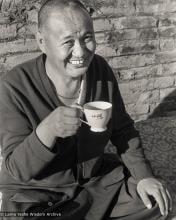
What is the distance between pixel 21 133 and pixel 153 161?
1.65 m

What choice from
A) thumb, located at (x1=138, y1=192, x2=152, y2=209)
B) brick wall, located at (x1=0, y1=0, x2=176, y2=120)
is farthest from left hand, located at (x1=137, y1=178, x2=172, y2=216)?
brick wall, located at (x1=0, y1=0, x2=176, y2=120)

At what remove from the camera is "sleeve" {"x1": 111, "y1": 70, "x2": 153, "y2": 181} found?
114 inches

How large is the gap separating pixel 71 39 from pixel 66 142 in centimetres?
58

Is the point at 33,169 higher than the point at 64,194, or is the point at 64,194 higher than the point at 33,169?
the point at 33,169

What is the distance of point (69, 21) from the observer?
2492 mm

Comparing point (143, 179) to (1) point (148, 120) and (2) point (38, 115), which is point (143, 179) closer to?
(2) point (38, 115)

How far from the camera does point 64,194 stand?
276 centimetres

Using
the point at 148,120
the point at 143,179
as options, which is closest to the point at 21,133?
the point at 143,179

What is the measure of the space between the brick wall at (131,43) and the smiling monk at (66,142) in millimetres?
1216

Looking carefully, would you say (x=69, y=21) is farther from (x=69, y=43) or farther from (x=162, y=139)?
(x=162, y=139)

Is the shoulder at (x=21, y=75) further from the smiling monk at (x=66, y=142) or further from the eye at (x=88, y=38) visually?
the eye at (x=88, y=38)

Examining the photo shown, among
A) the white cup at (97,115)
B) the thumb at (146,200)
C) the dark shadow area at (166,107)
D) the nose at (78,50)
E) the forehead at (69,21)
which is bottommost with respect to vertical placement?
the dark shadow area at (166,107)

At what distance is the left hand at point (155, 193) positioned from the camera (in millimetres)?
2729

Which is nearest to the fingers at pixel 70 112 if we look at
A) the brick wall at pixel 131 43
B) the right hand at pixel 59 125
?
the right hand at pixel 59 125
